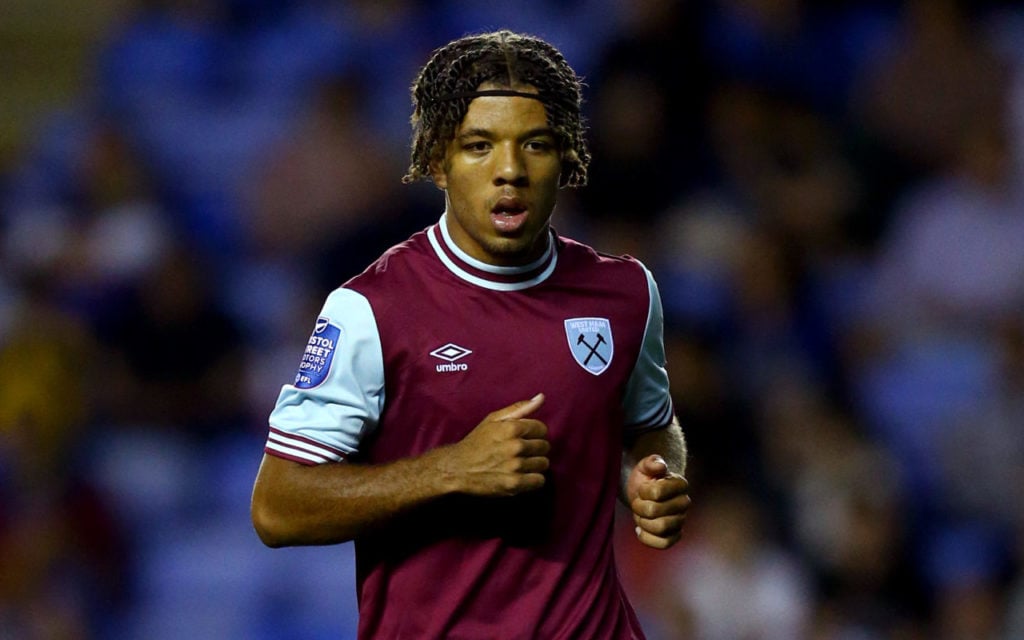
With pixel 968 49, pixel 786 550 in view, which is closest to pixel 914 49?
pixel 968 49

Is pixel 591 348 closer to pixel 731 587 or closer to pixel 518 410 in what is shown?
pixel 518 410

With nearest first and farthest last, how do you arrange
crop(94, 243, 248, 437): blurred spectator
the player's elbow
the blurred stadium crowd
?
1. the player's elbow
2. the blurred stadium crowd
3. crop(94, 243, 248, 437): blurred spectator

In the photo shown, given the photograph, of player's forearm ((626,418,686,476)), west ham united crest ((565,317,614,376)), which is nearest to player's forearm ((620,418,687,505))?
player's forearm ((626,418,686,476))

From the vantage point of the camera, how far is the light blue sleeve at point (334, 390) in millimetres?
3201

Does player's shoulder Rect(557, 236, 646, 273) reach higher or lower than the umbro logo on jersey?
higher

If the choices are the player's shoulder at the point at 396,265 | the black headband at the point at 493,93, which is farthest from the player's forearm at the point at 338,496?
the black headband at the point at 493,93

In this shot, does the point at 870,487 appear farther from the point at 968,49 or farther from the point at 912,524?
the point at 968,49

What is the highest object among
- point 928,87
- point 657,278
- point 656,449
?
point 928,87

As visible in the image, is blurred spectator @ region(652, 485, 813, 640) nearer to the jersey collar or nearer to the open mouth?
the jersey collar

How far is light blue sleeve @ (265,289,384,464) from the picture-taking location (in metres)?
3.20

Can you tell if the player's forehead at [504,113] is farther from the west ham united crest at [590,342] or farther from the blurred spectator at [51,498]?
the blurred spectator at [51,498]

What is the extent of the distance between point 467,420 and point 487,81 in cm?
71

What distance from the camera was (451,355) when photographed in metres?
3.27

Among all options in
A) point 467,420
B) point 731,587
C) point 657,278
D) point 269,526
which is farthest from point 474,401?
point 657,278
